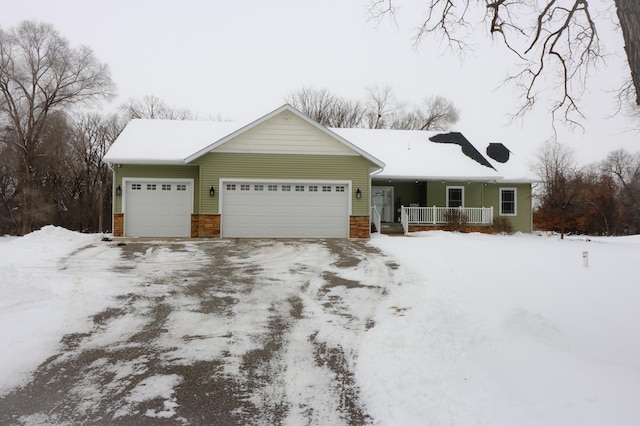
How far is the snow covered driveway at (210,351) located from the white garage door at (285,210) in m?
6.22

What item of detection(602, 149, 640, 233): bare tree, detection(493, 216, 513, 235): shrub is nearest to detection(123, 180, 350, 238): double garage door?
detection(493, 216, 513, 235): shrub

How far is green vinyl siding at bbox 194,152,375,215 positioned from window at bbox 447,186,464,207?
576cm

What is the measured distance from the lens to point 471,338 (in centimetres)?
475

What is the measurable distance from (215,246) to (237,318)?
7.23 meters

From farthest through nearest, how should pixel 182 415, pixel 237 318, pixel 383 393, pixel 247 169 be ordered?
pixel 247 169 < pixel 237 318 < pixel 383 393 < pixel 182 415

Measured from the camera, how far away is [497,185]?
19938 mm

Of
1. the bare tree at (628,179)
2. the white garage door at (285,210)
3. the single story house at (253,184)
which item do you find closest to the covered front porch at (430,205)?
the white garage door at (285,210)

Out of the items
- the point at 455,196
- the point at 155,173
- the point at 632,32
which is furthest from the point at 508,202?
the point at 632,32

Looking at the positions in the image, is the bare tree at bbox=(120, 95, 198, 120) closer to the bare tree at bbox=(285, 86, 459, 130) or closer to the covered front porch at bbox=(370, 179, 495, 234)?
the bare tree at bbox=(285, 86, 459, 130)

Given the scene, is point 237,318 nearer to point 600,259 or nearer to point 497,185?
point 600,259

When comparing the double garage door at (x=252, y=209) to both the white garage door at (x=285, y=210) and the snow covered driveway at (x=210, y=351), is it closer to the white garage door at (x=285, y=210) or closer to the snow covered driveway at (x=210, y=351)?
the white garage door at (x=285, y=210)

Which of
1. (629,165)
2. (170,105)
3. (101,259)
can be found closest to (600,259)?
(101,259)

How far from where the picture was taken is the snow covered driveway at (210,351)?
338 cm

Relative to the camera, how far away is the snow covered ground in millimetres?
3328
